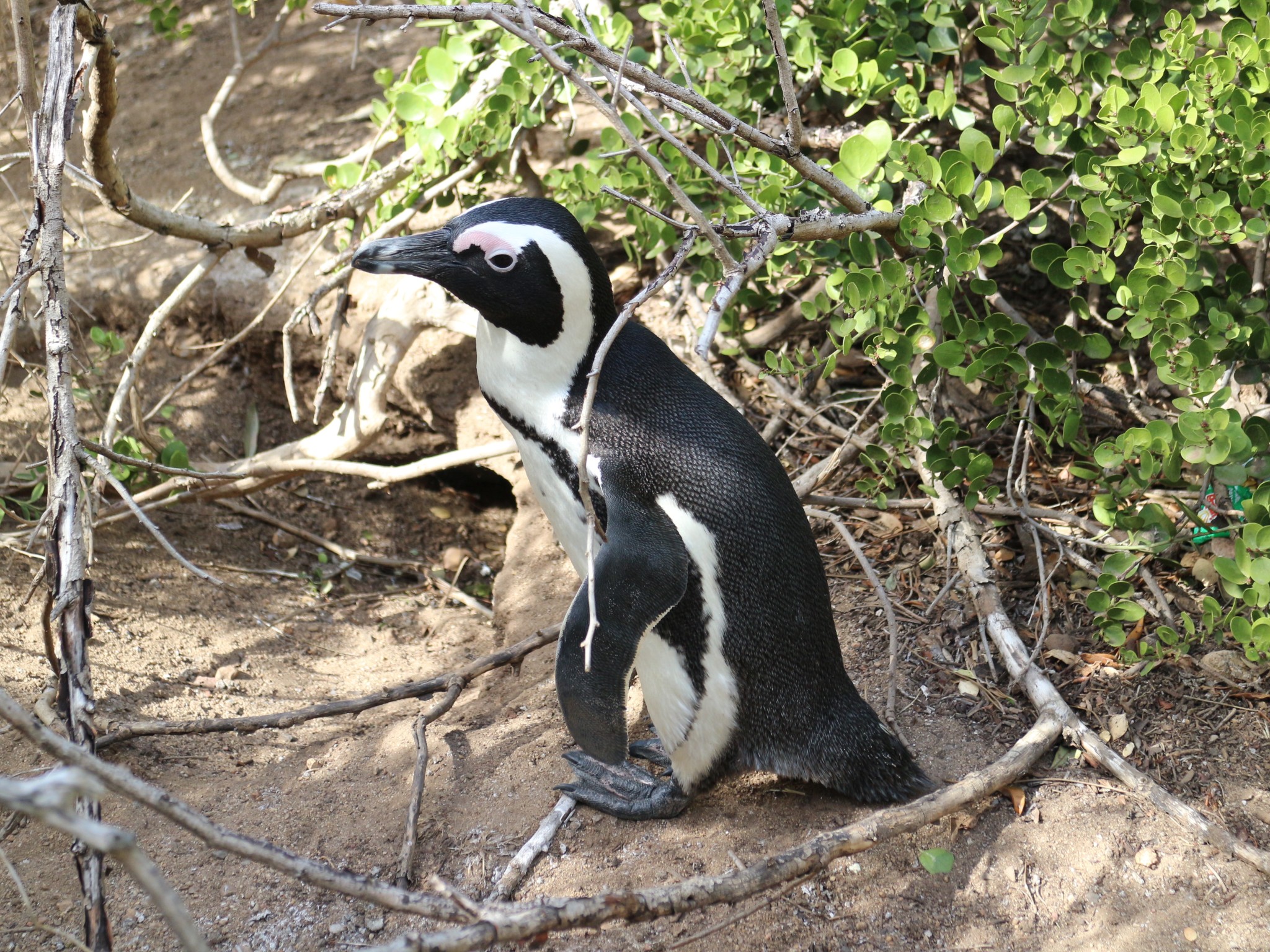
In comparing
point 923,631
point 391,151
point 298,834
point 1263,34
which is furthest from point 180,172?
point 1263,34

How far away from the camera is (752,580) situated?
1.69 m

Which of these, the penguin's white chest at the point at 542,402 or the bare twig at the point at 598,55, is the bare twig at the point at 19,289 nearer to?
the bare twig at the point at 598,55

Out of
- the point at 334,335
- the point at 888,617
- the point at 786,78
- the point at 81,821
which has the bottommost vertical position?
the point at 888,617

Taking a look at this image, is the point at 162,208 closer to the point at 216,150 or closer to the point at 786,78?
the point at 216,150

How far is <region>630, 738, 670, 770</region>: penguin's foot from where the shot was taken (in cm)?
203

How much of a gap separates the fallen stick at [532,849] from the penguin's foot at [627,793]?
0.09 feet

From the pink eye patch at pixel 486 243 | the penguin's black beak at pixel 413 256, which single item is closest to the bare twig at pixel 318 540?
the penguin's black beak at pixel 413 256

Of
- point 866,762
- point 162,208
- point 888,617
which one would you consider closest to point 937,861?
point 866,762

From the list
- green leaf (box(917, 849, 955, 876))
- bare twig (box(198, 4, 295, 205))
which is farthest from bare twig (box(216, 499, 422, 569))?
green leaf (box(917, 849, 955, 876))

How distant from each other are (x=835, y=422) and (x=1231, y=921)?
1.61 metres

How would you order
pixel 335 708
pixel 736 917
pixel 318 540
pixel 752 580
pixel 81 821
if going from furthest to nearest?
1. pixel 318 540
2. pixel 335 708
3. pixel 752 580
4. pixel 736 917
5. pixel 81 821

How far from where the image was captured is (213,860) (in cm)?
172

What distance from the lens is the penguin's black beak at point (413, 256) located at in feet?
5.55

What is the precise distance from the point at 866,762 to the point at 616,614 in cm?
52
